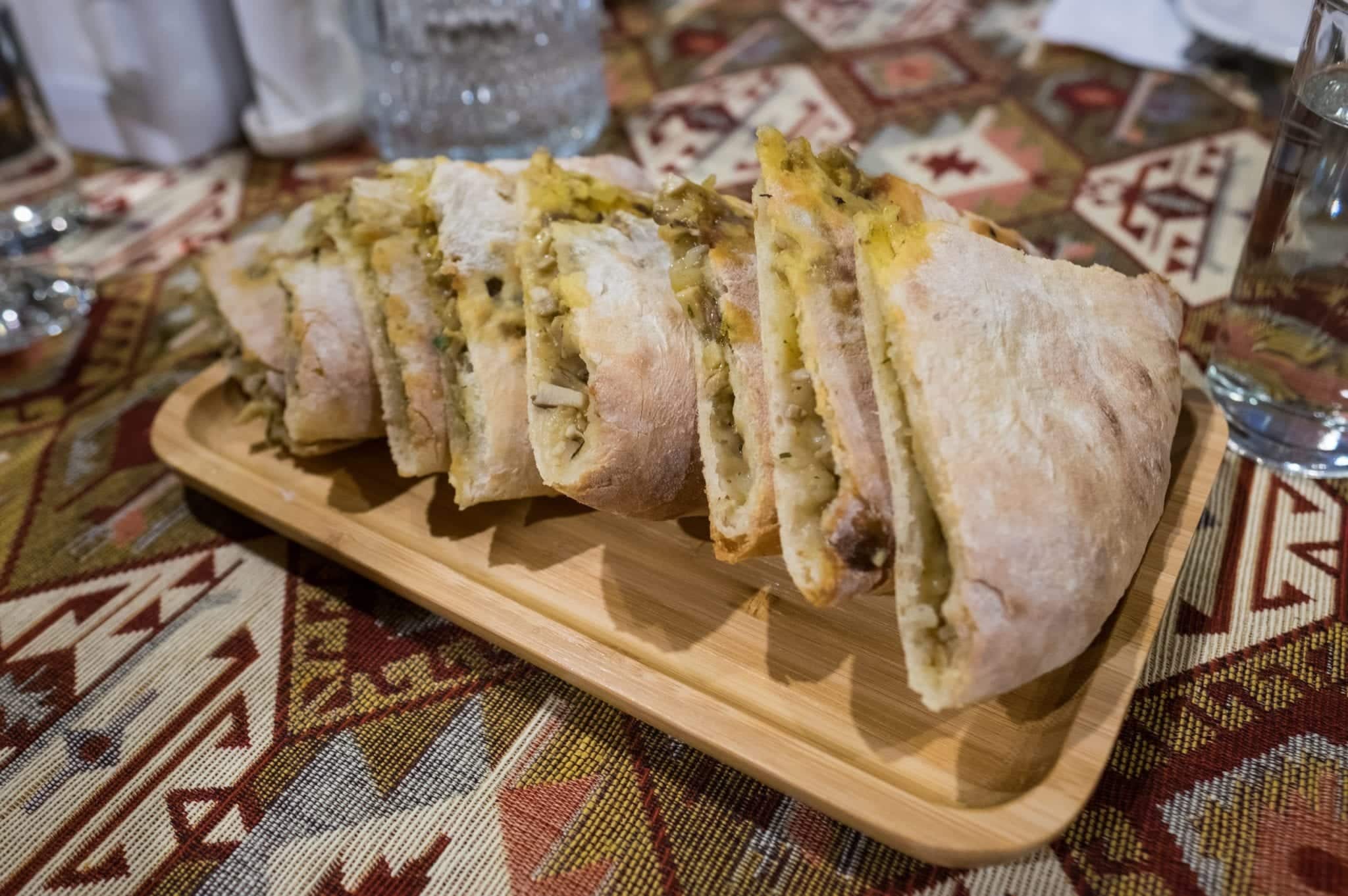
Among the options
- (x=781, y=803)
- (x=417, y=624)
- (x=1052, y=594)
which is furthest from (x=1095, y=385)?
(x=417, y=624)

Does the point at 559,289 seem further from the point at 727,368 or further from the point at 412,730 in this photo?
the point at 412,730

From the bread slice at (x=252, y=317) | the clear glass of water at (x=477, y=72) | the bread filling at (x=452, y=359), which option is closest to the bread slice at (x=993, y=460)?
the bread filling at (x=452, y=359)

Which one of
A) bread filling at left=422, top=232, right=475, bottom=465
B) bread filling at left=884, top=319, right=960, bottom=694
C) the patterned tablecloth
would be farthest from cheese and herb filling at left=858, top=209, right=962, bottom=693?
bread filling at left=422, top=232, right=475, bottom=465

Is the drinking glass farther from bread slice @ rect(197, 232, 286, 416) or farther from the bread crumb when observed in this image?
the bread crumb

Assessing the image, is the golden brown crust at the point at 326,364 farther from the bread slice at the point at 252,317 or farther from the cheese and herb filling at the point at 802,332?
the cheese and herb filling at the point at 802,332

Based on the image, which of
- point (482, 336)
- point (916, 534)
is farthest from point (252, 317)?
point (916, 534)
